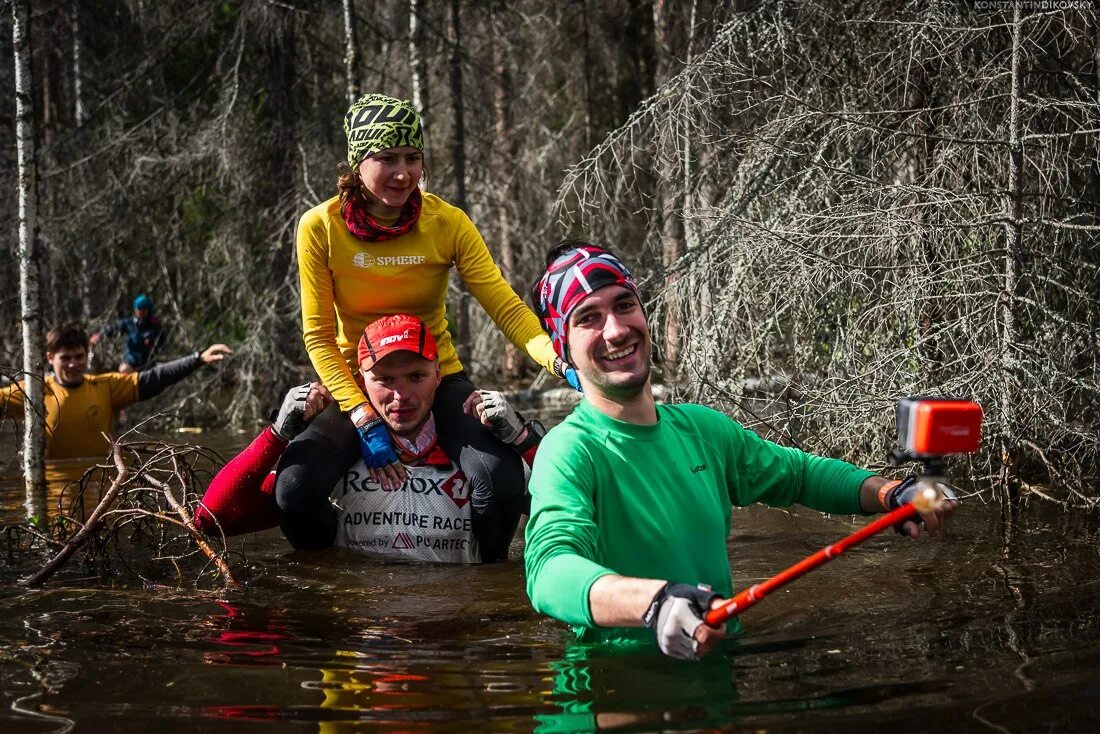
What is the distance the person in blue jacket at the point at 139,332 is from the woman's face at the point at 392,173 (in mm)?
8131

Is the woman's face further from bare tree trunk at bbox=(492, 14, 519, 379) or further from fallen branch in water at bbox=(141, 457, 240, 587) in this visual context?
bare tree trunk at bbox=(492, 14, 519, 379)

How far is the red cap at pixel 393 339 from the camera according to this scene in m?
5.75

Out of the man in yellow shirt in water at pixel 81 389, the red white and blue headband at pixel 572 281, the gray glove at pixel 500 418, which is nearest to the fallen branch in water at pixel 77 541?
the gray glove at pixel 500 418

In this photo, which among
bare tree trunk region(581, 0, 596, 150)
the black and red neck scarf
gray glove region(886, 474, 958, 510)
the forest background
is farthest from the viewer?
bare tree trunk region(581, 0, 596, 150)

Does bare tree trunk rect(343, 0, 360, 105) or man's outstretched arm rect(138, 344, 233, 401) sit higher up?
bare tree trunk rect(343, 0, 360, 105)

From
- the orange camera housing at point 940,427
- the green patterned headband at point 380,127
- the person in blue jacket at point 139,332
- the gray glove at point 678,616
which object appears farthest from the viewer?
the person in blue jacket at point 139,332

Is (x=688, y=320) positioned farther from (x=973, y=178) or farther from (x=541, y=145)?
(x=541, y=145)

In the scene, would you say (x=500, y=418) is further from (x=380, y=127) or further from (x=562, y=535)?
(x=562, y=535)

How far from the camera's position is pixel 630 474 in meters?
3.55

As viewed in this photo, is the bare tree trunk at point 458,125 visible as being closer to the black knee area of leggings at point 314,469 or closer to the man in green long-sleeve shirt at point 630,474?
the black knee area of leggings at point 314,469

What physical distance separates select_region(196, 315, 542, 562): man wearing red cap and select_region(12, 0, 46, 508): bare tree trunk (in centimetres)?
305

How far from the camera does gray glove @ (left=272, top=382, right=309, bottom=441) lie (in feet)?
19.4

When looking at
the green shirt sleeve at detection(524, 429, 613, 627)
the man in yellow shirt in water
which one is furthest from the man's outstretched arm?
the green shirt sleeve at detection(524, 429, 613, 627)

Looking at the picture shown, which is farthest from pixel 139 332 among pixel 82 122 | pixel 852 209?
pixel 852 209
